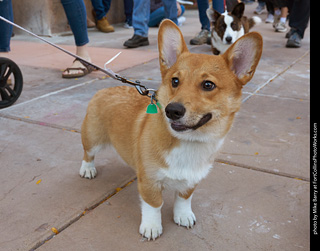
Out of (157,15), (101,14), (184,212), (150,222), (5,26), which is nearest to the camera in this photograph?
(150,222)

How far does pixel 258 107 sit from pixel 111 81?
2.14 metres

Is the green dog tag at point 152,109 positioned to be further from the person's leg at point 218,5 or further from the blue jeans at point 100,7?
the blue jeans at point 100,7

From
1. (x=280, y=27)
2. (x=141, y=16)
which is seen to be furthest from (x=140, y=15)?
(x=280, y=27)

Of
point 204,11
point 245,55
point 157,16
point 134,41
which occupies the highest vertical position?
point 245,55

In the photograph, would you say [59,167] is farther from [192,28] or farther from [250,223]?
[192,28]

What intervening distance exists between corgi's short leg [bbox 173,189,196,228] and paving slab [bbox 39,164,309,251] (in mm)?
39

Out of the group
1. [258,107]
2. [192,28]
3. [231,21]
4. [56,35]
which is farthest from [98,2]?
[258,107]

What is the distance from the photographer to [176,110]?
187 centimetres

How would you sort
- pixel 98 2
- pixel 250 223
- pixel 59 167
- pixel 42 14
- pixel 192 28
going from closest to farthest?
1. pixel 250 223
2. pixel 59 167
3. pixel 42 14
4. pixel 98 2
5. pixel 192 28

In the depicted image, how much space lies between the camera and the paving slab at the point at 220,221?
2.15 metres

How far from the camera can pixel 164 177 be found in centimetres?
214

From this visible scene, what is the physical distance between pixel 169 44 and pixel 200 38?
19.2ft

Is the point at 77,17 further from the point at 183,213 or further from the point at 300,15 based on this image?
the point at 300,15

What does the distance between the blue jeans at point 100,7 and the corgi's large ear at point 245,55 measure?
782cm
